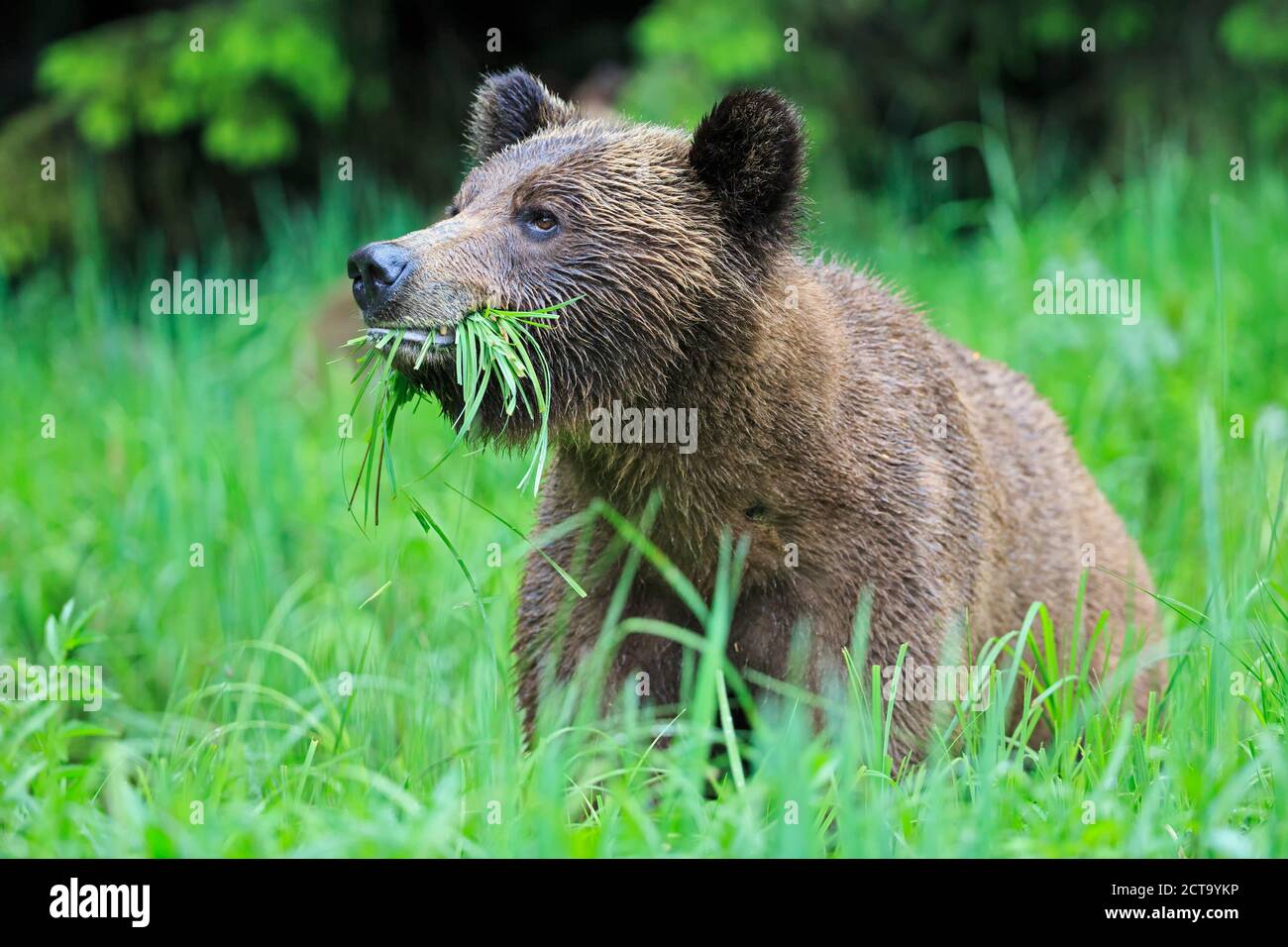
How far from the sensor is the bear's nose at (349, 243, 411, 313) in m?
3.79

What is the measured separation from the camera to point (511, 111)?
4891 millimetres

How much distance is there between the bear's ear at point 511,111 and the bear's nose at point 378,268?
1196 mm

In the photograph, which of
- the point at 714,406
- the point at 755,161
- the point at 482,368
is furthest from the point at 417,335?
the point at 755,161

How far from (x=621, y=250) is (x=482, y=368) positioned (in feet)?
1.89

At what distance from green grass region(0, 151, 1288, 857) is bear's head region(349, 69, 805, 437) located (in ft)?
1.49


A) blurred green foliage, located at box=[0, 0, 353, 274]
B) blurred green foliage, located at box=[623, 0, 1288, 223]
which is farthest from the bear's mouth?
blurred green foliage, located at box=[0, 0, 353, 274]

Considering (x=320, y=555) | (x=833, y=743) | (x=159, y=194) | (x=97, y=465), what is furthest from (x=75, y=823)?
(x=159, y=194)

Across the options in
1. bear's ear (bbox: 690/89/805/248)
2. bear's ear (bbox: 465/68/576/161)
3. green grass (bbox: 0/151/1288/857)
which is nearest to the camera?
green grass (bbox: 0/151/1288/857)

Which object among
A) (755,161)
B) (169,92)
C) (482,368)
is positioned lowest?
(482,368)

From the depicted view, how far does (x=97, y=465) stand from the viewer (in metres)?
7.30

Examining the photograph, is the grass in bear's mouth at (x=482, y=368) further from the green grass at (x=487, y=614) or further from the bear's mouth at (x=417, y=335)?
the green grass at (x=487, y=614)

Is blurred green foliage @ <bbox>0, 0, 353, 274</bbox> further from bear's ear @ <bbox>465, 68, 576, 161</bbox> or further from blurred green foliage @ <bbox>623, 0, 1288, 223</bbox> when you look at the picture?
bear's ear @ <bbox>465, 68, 576, 161</bbox>

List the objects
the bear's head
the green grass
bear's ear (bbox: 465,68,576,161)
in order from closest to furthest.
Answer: the green grass → the bear's head → bear's ear (bbox: 465,68,576,161)

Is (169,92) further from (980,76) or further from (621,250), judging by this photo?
(621,250)
